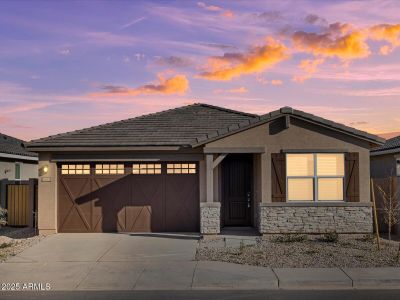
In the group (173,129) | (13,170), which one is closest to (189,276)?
(173,129)

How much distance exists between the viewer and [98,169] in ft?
59.5

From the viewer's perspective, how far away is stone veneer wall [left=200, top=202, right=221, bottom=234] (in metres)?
16.5

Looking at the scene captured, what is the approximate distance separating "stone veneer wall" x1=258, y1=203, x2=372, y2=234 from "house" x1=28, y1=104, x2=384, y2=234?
0.03 meters

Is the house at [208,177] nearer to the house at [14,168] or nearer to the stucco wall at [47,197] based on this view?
the stucco wall at [47,197]

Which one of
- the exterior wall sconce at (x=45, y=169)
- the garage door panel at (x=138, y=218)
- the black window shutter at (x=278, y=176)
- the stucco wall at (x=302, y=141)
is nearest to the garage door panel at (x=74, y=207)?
the exterior wall sconce at (x=45, y=169)

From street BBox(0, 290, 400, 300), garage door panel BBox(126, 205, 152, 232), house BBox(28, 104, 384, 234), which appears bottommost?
street BBox(0, 290, 400, 300)

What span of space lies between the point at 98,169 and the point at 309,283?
32.0 feet

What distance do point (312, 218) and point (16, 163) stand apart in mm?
16166

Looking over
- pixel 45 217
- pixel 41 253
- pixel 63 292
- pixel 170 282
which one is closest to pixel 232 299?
pixel 170 282

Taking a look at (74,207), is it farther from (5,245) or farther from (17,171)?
(17,171)

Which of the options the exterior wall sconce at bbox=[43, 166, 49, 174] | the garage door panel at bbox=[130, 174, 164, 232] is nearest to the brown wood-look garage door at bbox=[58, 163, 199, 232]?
the garage door panel at bbox=[130, 174, 164, 232]

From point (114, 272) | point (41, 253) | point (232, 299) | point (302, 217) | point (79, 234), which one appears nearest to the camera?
point (232, 299)

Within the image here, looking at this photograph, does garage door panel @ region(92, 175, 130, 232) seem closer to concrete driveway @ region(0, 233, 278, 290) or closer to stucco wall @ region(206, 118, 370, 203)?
concrete driveway @ region(0, 233, 278, 290)

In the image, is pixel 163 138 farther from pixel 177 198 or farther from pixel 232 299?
pixel 232 299
